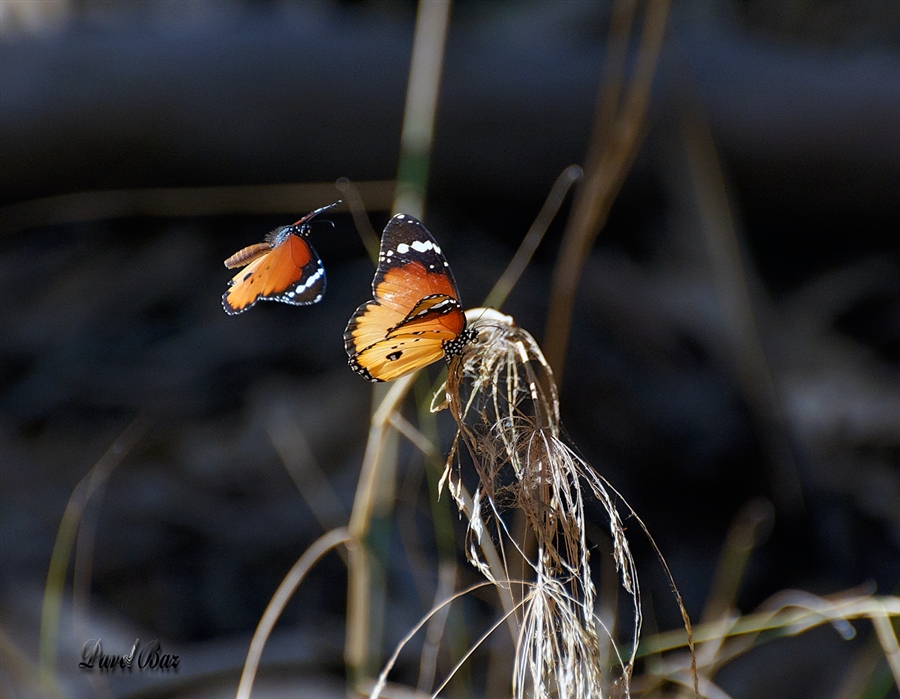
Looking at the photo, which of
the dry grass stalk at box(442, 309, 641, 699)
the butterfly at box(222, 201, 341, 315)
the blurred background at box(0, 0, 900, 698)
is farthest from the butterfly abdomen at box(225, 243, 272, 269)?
the blurred background at box(0, 0, 900, 698)

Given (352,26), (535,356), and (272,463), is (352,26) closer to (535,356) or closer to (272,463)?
(272,463)

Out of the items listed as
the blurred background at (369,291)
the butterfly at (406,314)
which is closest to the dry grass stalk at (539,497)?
the butterfly at (406,314)

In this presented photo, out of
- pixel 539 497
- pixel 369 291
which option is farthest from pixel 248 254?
pixel 369 291

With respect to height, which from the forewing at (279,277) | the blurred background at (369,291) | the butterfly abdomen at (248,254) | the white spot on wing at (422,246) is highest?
the white spot on wing at (422,246)

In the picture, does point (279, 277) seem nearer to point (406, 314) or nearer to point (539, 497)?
point (406, 314)

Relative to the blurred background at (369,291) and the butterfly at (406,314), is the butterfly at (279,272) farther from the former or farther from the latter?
the blurred background at (369,291)

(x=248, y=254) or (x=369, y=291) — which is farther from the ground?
(x=248, y=254)
